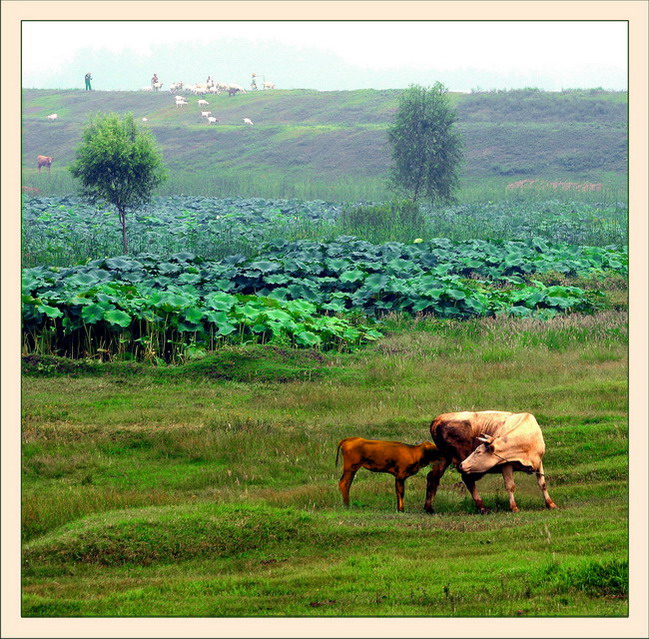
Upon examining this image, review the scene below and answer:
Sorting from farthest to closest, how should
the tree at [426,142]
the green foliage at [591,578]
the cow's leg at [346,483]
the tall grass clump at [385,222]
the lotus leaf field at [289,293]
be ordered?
1. the tree at [426,142]
2. the tall grass clump at [385,222]
3. the lotus leaf field at [289,293]
4. the cow's leg at [346,483]
5. the green foliage at [591,578]

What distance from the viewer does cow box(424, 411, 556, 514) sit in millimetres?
9023

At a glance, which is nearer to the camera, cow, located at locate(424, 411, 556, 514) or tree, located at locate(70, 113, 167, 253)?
cow, located at locate(424, 411, 556, 514)

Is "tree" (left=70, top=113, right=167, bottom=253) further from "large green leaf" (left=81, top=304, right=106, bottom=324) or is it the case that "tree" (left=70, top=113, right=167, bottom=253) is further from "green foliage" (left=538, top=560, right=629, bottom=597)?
"green foliage" (left=538, top=560, right=629, bottom=597)

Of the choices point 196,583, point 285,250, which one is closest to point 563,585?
point 196,583

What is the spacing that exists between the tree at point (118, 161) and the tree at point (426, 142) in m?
8.57

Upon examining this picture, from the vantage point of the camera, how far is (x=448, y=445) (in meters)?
9.21

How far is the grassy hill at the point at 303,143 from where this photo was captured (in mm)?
32969

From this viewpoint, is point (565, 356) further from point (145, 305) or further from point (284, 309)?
point (145, 305)

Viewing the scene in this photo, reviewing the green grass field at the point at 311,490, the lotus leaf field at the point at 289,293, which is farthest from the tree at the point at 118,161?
the green grass field at the point at 311,490

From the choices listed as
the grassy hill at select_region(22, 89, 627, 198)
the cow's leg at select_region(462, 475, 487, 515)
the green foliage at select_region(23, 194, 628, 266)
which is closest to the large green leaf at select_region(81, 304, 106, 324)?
the green foliage at select_region(23, 194, 628, 266)

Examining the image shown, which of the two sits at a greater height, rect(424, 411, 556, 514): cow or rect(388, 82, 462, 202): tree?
rect(388, 82, 462, 202): tree

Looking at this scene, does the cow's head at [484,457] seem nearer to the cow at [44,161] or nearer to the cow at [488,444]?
the cow at [488,444]

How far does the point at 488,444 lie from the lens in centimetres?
899

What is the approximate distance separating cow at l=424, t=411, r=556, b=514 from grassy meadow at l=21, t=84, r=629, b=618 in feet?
1.52
